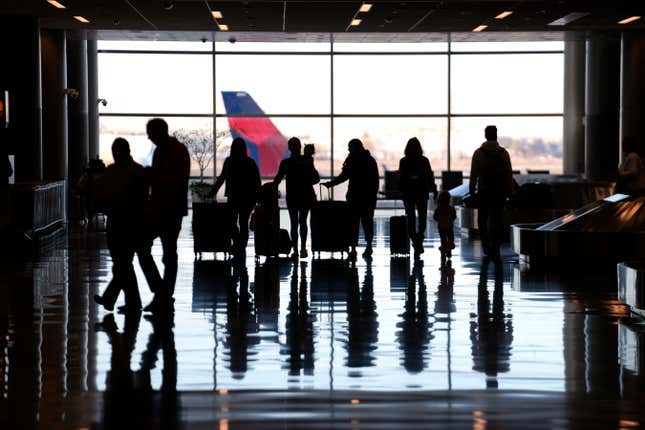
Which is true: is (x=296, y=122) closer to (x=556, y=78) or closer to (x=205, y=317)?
(x=556, y=78)

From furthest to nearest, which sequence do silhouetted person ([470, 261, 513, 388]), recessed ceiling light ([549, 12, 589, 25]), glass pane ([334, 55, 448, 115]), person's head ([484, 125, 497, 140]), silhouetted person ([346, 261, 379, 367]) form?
glass pane ([334, 55, 448, 115]), recessed ceiling light ([549, 12, 589, 25]), person's head ([484, 125, 497, 140]), silhouetted person ([346, 261, 379, 367]), silhouetted person ([470, 261, 513, 388])

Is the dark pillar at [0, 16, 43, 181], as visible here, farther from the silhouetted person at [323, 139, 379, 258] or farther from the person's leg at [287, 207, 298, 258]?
the silhouetted person at [323, 139, 379, 258]

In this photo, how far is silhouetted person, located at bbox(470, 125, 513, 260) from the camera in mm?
14492

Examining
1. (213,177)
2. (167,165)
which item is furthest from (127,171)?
(213,177)

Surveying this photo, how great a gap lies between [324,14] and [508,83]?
49.6 feet

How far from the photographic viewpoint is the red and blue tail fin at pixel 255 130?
34125 millimetres

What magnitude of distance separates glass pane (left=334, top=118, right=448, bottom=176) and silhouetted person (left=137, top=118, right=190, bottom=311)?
81.8ft

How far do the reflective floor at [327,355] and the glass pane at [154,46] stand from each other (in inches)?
803

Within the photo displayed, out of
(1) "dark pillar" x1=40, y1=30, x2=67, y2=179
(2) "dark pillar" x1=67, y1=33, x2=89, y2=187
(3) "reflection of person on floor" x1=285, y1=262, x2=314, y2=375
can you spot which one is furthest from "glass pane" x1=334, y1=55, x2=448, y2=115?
(3) "reflection of person on floor" x1=285, y1=262, x2=314, y2=375

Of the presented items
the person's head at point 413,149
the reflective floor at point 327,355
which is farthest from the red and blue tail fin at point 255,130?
the reflective floor at point 327,355

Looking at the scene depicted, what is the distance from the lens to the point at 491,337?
8469mm

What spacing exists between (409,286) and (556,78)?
24.5 metres

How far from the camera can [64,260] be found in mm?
15164

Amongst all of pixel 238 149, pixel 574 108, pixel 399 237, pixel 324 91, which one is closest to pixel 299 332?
pixel 238 149
